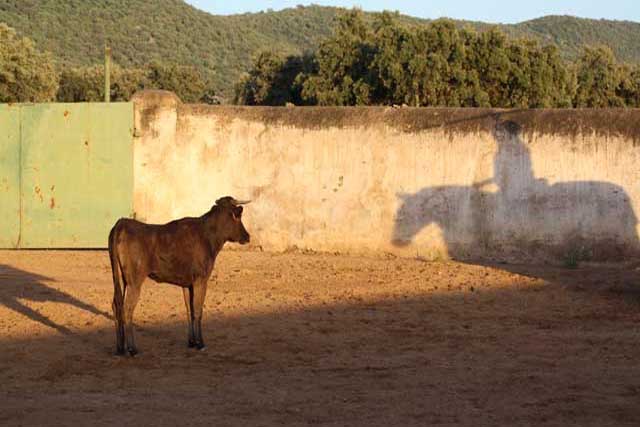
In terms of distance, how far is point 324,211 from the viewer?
16.5 metres

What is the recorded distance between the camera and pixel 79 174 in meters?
16.9

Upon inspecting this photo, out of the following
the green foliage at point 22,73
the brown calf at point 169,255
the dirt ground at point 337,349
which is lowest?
the dirt ground at point 337,349

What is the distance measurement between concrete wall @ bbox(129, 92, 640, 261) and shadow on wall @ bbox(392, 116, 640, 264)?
2 centimetres

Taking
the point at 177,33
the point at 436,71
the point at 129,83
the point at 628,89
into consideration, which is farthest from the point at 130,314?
the point at 177,33

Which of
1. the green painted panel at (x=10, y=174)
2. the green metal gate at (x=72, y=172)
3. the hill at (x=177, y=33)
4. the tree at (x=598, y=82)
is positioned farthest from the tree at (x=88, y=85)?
the green metal gate at (x=72, y=172)

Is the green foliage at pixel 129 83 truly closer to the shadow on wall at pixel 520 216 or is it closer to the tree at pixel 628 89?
the tree at pixel 628 89

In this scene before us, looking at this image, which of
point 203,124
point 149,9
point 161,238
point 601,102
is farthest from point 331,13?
point 161,238

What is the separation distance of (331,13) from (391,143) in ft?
244

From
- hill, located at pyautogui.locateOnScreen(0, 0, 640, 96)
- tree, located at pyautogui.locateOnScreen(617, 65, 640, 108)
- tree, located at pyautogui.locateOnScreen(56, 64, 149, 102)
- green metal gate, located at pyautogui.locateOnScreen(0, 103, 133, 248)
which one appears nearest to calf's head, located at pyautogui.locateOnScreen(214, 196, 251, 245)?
green metal gate, located at pyautogui.locateOnScreen(0, 103, 133, 248)

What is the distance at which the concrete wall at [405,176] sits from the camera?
15.5 m

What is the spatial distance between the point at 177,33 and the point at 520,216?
60.1 metres

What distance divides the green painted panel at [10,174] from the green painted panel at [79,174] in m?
0.14

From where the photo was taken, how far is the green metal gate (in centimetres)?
1686

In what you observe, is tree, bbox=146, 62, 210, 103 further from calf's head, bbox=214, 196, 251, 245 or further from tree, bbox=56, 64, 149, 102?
calf's head, bbox=214, 196, 251, 245
